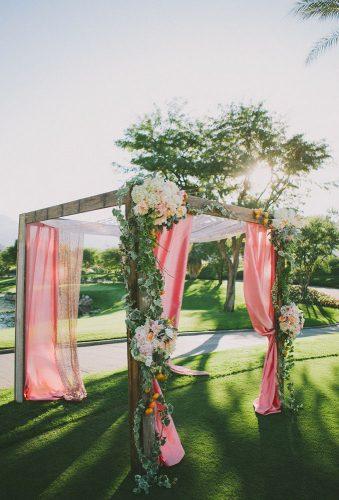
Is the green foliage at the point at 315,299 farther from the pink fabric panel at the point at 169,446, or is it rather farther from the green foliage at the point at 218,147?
the pink fabric panel at the point at 169,446

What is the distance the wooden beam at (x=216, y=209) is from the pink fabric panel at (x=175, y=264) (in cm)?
19

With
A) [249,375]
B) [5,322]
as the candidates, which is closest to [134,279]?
[249,375]

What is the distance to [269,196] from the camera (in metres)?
17.5

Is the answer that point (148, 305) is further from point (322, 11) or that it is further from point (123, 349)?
point (322, 11)

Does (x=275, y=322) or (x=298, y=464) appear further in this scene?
(x=275, y=322)

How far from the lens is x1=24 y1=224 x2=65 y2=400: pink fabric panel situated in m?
6.08

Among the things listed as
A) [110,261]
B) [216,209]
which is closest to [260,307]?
[216,209]

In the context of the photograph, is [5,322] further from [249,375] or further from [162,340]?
[162,340]

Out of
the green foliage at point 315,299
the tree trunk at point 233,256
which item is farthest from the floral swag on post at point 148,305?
the green foliage at point 315,299

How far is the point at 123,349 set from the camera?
34.9 feet

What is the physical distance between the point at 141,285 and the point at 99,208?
1408mm

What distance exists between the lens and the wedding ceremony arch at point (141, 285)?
3.84m

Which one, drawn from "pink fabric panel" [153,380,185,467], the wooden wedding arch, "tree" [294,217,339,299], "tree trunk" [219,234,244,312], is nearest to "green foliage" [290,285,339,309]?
"tree" [294,217,339,299]

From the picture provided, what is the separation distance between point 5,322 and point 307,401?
20170 millimetres
